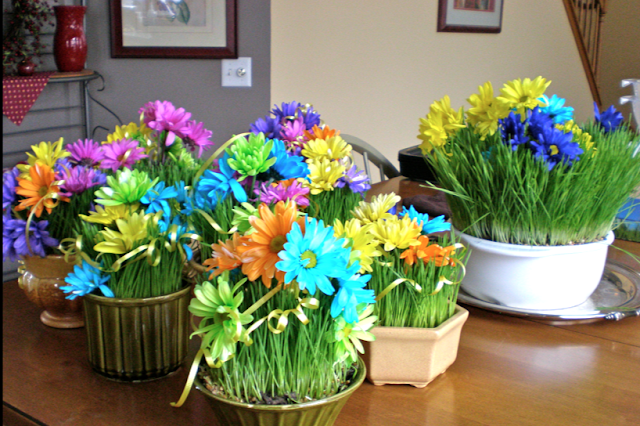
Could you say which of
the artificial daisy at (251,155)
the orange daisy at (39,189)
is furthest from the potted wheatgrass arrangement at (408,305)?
the orange daisy at (39,189)

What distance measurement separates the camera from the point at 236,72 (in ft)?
9.62

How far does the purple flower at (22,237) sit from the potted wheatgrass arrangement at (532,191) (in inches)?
18.9

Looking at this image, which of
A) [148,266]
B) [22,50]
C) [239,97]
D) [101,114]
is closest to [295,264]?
[148,266]

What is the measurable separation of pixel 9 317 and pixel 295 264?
52 cm

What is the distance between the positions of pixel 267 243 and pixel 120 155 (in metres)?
0.35

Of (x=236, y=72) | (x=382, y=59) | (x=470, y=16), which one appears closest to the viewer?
(x=236, y=72)

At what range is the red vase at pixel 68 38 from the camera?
2.30 m

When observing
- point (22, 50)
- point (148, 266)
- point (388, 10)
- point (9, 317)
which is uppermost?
point (388, 10)

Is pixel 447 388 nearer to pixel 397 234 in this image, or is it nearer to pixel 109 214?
pixel 397 234

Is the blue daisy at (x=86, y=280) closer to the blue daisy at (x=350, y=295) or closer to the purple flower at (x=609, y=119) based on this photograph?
the blue daisy at (x=350, y=295)

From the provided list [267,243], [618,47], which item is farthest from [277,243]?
[618,47]

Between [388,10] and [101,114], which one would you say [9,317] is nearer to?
[101,114]

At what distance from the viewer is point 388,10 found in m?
3.36

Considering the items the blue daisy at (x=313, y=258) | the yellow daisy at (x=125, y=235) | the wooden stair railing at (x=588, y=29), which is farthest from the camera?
the wooden stair railing at (x=588, y=29)
